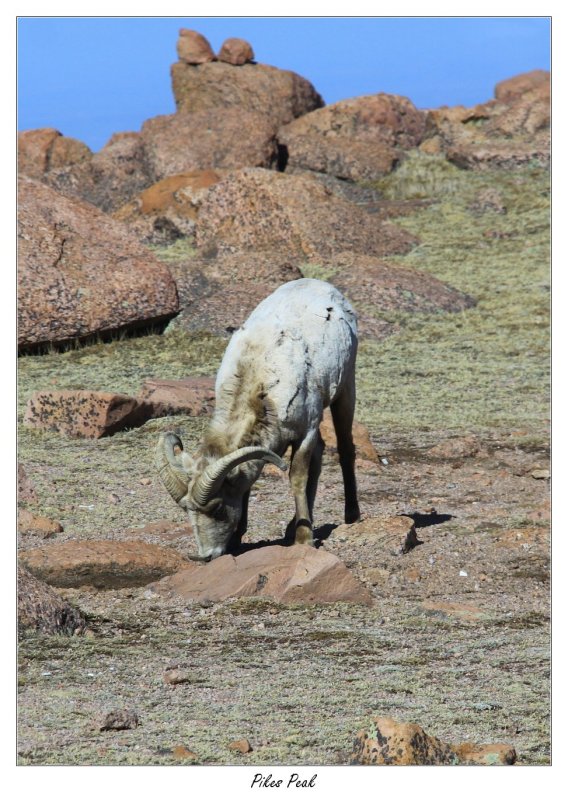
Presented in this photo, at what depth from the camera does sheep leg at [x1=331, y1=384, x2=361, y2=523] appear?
11.2 m

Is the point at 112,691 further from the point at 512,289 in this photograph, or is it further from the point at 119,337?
the point at 512,289

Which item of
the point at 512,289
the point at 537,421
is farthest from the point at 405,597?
the point at 512,289

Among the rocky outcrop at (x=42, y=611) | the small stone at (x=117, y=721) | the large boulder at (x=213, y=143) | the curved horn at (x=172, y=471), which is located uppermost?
the large boulder at (x=213, y=143)

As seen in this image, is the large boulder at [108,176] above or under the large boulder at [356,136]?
under

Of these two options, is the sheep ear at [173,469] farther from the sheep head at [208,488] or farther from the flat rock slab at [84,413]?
the flat rock slab at [84,413]

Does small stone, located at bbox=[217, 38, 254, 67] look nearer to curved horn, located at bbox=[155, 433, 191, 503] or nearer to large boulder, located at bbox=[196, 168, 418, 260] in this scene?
large boulder, located at bbox=[196, 168, 418, 260]

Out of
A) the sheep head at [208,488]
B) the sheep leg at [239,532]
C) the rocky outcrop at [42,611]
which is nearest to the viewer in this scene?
the rocky outcrop at [42,611]

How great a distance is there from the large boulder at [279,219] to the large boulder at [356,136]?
6.52 metres

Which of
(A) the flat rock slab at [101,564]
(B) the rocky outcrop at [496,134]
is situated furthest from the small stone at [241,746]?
(B) the rocky outcrop at [496,134]

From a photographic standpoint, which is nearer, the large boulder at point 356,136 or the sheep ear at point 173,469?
the sheep ear at point 173,469

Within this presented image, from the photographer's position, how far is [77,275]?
66.3ft

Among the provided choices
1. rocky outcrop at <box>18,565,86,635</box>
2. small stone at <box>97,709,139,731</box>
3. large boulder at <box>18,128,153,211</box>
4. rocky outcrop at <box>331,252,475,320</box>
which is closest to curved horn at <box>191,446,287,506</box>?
rocky outcrop at <box>18,565,86,635</box>

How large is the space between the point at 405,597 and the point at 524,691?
2276mm

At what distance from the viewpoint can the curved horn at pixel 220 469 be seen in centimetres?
919
